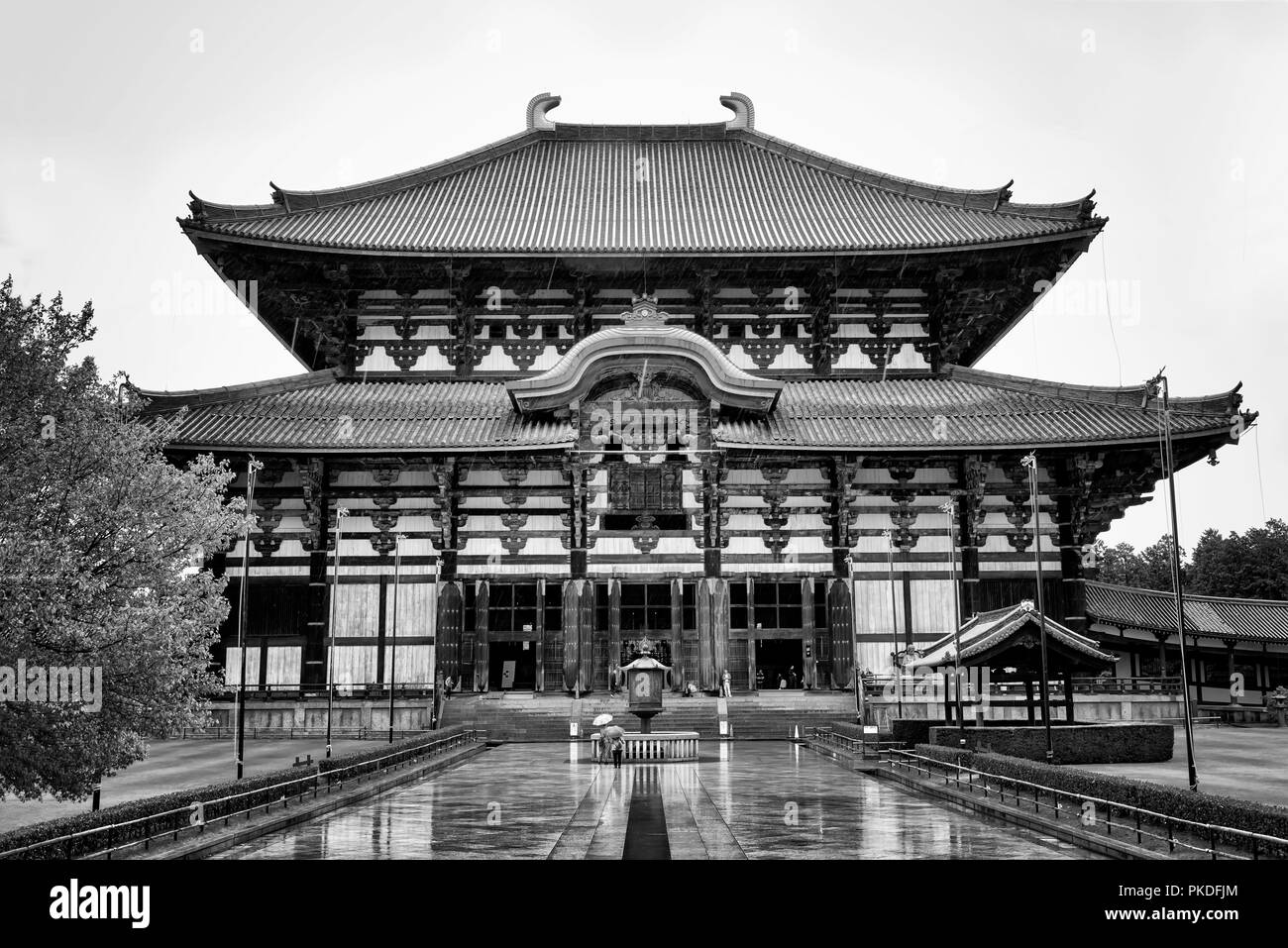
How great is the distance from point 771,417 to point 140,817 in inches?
1206

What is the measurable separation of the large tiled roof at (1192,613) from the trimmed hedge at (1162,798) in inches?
1034

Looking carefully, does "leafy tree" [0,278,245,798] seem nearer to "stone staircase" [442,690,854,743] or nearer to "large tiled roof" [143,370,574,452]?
"stone staircase" [442,690,854,743]

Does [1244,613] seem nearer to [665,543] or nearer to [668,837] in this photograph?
[665,543]

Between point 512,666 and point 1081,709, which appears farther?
point 512,666

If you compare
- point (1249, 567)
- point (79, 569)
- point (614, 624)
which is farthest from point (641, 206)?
point (1249, 567)

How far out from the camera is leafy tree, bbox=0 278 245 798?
16.3 meters

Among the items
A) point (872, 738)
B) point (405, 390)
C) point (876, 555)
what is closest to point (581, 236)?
point (405, 390)

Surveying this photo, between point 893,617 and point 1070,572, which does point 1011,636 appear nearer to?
point 893,617

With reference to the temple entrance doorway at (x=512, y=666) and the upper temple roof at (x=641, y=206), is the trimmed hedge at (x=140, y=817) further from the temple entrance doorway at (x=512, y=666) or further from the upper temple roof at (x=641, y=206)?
the upper temple roof at (x=641, y=206)

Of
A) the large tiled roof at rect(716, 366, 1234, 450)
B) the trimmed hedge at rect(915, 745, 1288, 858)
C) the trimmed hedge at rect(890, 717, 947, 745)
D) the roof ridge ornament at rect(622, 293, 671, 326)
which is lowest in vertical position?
the trimmed hedge at rect(890, 717, 947, 745)

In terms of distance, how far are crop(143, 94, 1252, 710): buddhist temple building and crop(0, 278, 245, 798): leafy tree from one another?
2144 centimetres

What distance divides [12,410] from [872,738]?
2339cm

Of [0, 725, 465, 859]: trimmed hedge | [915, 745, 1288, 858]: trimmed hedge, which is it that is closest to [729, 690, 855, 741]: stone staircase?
[915, 745, 1288, 858]: trimmed hedge

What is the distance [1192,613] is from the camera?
51.0 meters
